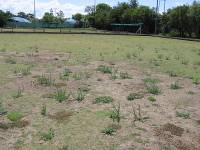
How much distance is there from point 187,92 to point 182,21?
4739 centimetres

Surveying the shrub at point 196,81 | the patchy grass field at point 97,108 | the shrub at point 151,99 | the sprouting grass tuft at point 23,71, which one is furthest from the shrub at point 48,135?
the shrub at point 196,81

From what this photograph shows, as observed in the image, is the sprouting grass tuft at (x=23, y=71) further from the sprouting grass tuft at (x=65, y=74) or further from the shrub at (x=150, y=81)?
the shrub at (x=150, y=81)

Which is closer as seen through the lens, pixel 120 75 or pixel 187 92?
pixel 187 92

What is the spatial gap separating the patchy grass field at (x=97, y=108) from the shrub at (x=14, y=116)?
17 millimetres

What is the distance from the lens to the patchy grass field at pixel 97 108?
5.95m

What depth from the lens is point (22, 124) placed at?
6590 millimetres

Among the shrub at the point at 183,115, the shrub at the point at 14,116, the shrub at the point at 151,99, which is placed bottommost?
the shrub at the point at 183,115

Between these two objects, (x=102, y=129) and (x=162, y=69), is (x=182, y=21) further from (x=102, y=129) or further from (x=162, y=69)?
(x=102, y=129)

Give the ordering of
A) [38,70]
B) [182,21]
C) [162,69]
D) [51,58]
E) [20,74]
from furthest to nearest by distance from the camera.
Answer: [182,21] < [51,58] < [162,69] < [38,70] < [20,74]

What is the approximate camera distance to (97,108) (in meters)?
7.75

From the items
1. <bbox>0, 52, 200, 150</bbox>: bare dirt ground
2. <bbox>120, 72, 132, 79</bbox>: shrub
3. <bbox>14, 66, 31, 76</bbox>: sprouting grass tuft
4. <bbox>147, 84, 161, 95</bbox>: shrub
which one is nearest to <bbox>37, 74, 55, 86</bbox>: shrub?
<bbox>0, 52, 200, 150</bbox>: bare dirt ground

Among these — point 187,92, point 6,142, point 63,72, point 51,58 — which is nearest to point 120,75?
point 63,72

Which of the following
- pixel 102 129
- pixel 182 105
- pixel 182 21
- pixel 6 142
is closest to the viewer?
pixel 6 142

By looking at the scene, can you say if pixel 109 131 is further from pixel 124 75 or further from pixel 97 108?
pixel 124 75
